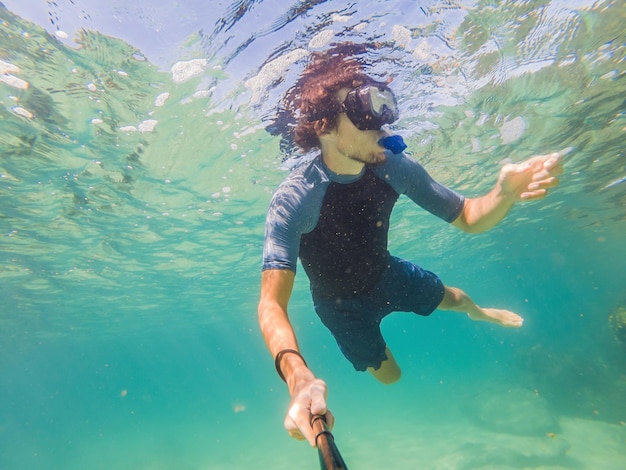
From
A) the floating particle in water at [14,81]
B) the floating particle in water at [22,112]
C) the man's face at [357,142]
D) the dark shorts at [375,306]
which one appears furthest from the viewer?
the floating particle in water at [22,112]

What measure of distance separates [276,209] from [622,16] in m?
10.7

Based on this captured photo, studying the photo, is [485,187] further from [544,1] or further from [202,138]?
[202,138]

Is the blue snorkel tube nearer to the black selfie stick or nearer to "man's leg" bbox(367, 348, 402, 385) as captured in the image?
the black selfie stick

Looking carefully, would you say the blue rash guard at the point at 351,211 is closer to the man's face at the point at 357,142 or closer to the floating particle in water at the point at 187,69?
the man's face at the point at 357,142

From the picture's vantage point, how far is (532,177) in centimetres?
368

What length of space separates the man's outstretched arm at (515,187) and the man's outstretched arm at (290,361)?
2.64 meters

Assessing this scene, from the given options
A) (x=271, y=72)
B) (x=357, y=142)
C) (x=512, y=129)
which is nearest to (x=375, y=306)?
(x=357, y=142)

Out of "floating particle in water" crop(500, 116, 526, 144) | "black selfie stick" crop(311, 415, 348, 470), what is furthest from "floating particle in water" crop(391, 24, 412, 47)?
"black selfie stick" crop(311, 415, 348, 470)

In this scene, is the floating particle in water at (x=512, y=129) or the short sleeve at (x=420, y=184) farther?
the floating particle in water at (x=512, y=129)

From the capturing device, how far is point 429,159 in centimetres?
1552

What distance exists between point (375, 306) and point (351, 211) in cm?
168

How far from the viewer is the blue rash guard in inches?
185

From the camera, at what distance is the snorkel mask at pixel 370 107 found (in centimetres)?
430

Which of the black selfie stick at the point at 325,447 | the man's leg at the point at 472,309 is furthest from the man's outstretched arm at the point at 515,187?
the black selfie stick at the point at 325,447
